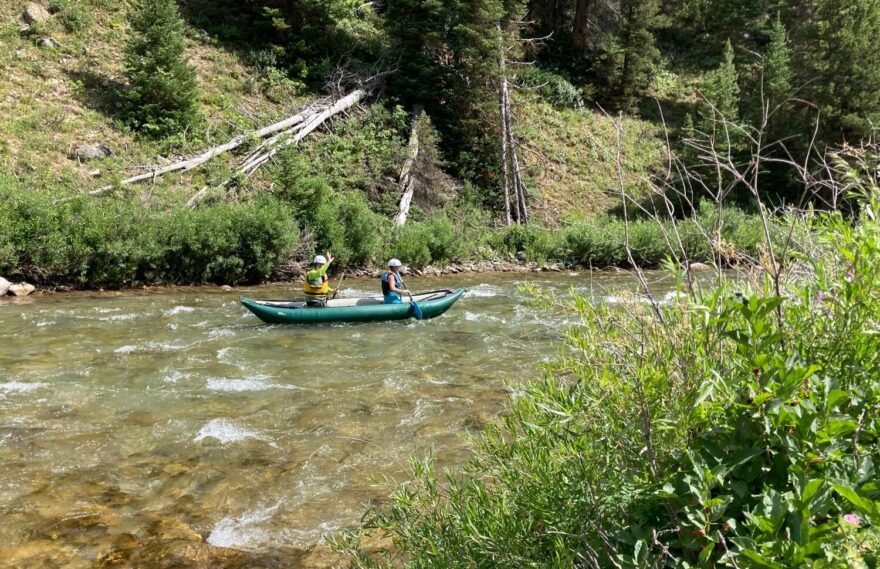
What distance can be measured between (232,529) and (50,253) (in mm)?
10371

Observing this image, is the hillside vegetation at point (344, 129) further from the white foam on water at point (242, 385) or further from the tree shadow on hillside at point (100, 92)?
the white foam on water at point (242, 385)

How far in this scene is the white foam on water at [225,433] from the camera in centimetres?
601

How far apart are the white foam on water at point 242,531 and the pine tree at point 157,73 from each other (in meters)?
16.3

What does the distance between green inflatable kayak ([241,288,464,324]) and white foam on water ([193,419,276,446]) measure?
441cm

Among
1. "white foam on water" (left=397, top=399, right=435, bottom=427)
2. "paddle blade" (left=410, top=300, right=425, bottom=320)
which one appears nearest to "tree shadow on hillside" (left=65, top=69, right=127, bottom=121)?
"paddle blade" (left=410, top=300, right=425, bottom=320)

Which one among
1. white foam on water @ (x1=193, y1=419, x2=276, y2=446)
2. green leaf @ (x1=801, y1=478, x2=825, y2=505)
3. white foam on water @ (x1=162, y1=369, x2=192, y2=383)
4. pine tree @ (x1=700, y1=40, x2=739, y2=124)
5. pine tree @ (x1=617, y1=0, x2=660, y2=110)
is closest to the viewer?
green leaf @ (x1=801, y1=478, x2=825, y2=505)

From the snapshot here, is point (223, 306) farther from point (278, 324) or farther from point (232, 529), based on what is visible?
point (232, 529)

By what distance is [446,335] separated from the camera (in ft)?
35.4

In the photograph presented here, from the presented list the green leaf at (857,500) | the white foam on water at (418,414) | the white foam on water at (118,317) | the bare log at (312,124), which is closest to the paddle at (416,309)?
the white foam on water at (418,414)

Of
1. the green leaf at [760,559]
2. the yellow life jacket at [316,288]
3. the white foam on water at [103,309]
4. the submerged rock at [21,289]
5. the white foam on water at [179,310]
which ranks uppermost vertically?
the green leaf at [760,559]

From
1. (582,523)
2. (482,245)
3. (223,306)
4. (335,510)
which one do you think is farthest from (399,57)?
(582,523)

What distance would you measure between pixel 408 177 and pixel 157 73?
8353mm

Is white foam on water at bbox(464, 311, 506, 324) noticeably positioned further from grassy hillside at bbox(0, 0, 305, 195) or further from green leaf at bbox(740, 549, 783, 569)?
green leaf at bbox(740, 549, 783, 569)

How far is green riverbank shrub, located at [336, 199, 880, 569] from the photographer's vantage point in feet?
5.42
